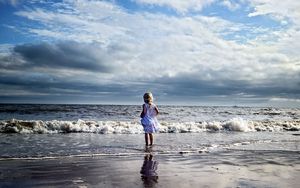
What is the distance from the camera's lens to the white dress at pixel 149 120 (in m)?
12.8

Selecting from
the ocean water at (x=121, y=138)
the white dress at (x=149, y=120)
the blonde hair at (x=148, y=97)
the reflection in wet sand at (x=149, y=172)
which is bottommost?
the reflection in wet sand at (x=149, y=172)

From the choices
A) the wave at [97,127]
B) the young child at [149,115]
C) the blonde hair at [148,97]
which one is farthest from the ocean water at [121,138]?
the blonde hair at [148,97]

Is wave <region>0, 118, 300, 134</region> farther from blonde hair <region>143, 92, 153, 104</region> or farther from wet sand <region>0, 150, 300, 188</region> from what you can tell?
wet sand <region>0, 150, 300, 188</region>

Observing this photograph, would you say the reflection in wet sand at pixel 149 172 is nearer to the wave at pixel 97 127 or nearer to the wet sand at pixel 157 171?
the wet sand at pixel 157 171

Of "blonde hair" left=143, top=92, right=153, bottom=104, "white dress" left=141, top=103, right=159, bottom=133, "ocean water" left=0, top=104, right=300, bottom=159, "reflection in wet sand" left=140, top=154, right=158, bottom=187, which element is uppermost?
"blonde hair" left=143, top=92, right=153, bottom=104

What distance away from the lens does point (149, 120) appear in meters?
12.8

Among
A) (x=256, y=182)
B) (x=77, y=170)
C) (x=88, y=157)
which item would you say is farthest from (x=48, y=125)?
(x=256, y=182)

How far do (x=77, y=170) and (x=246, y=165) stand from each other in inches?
168

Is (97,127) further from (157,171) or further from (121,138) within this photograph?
(157,171)

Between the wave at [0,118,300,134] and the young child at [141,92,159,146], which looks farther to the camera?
the wave at [0,118,300,134]

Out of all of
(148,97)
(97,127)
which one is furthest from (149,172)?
(97,127)

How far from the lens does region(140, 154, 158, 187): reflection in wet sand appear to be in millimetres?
6488

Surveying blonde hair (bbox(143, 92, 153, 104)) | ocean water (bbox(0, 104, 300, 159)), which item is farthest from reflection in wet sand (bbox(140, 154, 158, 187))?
blonde hair (bbox(143, 92, 153, 104))

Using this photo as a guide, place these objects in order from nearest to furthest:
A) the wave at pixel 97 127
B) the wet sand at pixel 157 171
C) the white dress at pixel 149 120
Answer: the wet sand at pixel 157 171
the white dress at pixel 149 120
the wave at pixel 97 127
